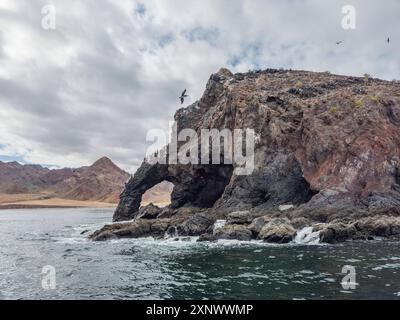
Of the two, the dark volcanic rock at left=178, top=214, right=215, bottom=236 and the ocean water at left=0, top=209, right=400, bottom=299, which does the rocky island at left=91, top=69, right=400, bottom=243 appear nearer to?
the dark volcanic rock at left=178, top=214, right=215, bottom=236

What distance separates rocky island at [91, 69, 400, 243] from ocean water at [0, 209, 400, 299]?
278 inches

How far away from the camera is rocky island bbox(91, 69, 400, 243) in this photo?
5000 cm

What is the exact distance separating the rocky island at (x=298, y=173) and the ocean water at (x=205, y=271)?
7.07m

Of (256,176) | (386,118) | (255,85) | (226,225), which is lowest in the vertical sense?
(226,225)

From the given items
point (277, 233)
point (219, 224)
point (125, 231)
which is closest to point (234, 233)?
point (219, 224)

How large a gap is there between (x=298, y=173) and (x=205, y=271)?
35329 mm

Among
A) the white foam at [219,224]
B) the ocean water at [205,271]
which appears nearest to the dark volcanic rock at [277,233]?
the ocean water at [205,271]

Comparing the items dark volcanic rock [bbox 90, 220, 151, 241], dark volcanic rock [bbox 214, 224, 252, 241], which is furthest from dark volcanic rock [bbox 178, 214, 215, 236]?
dark volcanic rock [bbox 90, 220, 151, 241]

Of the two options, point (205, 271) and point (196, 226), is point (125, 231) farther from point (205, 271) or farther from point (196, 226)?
point (205, 271)

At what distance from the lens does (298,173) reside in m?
62.3

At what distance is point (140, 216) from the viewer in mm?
76750
